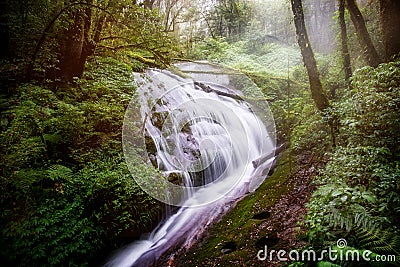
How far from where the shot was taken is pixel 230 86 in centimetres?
1352

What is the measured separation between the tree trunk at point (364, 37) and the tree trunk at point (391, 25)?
0.60 metres

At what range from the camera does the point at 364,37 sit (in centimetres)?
698

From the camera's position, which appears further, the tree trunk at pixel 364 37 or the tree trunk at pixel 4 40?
the tree trunk at pixel 364 37

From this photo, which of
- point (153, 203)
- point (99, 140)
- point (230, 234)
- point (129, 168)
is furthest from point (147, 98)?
point (230, 234)

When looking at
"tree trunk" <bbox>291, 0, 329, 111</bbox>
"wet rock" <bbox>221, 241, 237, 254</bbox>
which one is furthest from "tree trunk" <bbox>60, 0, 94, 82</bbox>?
"wet rock" <bbox>221, 241, 237, 254</bbox>

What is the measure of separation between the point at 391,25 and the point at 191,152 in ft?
19.6

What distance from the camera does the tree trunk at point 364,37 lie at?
6938 mm

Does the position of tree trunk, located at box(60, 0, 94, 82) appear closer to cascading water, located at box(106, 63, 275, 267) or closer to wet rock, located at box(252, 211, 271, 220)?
cascading water, located at box(106, 63, 275, 267)

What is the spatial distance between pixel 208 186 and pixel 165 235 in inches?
83.2

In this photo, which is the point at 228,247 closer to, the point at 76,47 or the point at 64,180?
the point at 64,180

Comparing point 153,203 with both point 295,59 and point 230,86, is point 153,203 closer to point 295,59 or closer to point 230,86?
point 230,86

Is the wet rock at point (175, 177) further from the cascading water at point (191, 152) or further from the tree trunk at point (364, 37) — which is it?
the tree trunk at point (364, 37)

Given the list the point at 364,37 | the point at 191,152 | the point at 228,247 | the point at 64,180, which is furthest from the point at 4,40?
the point at 364,37

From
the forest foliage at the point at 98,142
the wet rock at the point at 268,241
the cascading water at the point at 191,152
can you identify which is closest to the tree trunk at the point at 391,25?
the forest foliage at the point at 98,142
